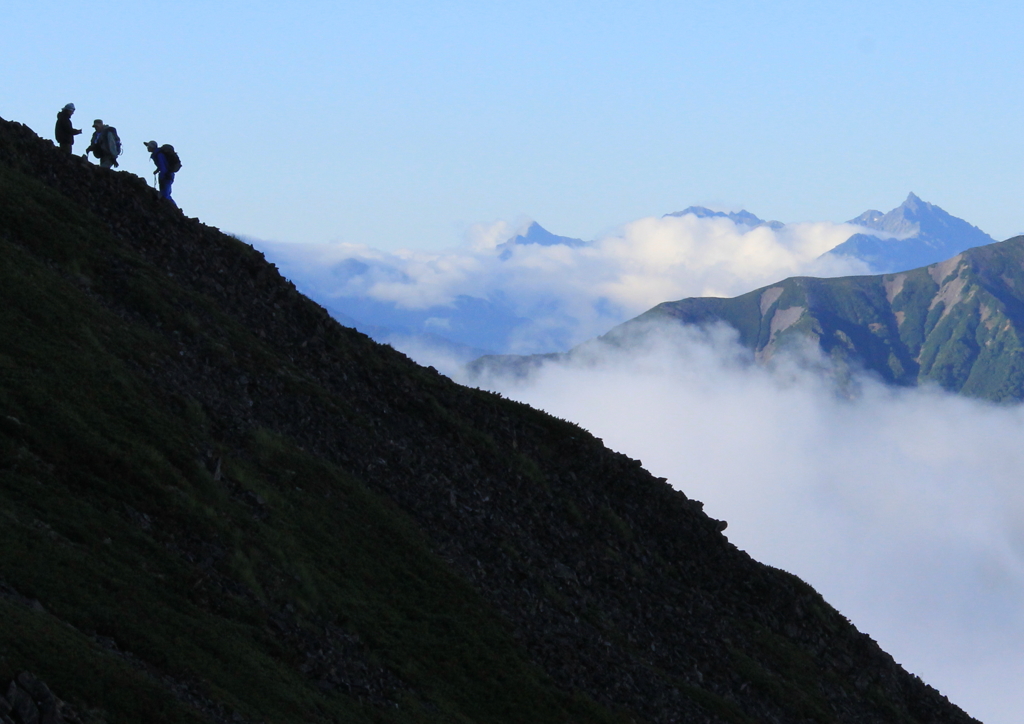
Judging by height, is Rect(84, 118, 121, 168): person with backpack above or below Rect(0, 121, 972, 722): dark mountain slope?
above

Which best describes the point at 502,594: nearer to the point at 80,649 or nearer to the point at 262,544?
the point at 262,544

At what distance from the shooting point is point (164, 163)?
51500 mm

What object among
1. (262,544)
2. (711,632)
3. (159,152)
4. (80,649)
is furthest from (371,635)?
(159,152)

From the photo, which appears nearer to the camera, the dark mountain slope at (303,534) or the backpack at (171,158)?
the dark mountain slope at (303,534)

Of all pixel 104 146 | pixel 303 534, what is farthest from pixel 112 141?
pixel 303 534

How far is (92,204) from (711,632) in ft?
98.8

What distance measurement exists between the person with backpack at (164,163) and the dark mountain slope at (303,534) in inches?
59.8

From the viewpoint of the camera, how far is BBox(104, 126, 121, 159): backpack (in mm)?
49812

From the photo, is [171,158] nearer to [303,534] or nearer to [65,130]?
[65,130]

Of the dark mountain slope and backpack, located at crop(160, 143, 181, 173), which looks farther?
backpack, located at crop(160, 143, 181, 173)

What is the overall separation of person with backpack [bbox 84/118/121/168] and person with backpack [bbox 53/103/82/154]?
1.12 metres

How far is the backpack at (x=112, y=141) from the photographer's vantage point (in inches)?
1961

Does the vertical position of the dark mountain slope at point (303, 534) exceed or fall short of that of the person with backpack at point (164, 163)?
it falls short

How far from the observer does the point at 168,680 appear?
22.1 m
